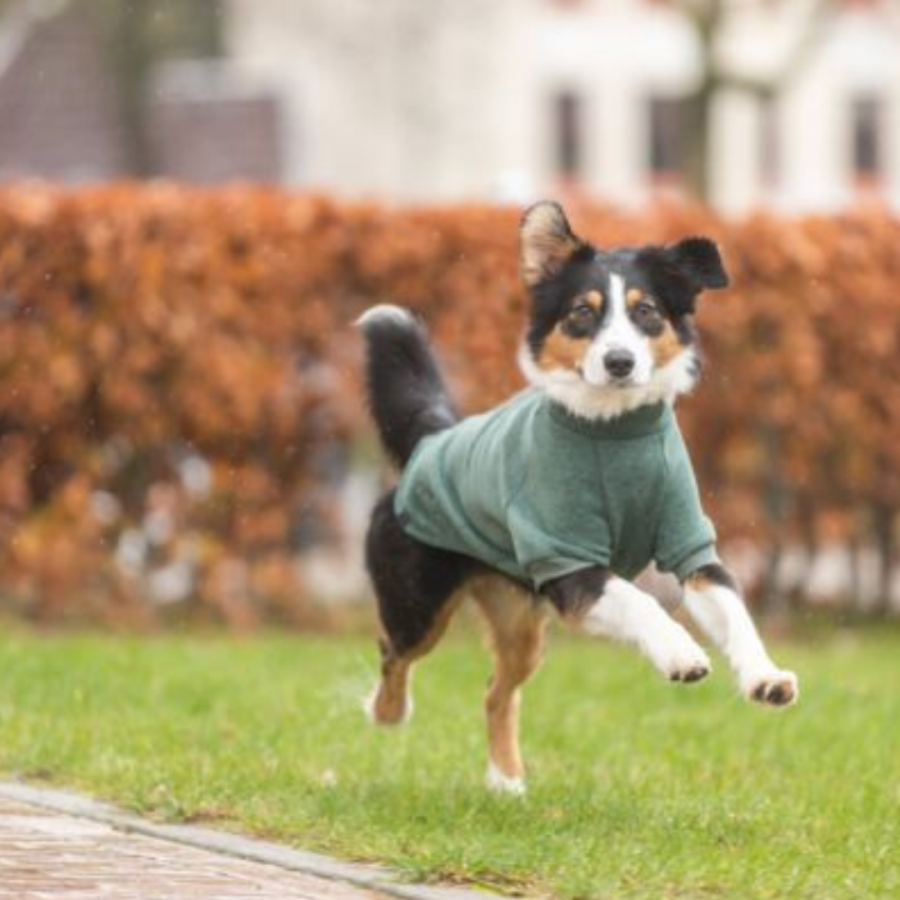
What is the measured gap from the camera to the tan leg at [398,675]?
8.89 metres

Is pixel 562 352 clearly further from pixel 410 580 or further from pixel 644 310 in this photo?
pixel 410 580

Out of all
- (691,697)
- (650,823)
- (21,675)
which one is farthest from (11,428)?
(650,823)

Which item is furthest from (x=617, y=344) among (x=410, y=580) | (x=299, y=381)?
(x=299, y=381)

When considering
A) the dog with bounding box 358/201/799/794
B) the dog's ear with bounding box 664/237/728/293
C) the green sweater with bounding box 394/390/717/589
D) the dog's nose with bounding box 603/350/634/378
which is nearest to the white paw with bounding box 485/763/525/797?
the dog with bounding box 358/201/799/794

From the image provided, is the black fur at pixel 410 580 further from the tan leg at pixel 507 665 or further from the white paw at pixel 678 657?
the white paw at pixel 678 657

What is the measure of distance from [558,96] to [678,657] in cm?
5057

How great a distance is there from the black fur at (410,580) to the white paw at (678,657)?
104 cm

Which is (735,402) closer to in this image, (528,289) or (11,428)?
(11,428)

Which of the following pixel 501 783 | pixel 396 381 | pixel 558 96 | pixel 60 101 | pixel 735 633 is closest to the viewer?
pixel 735 633

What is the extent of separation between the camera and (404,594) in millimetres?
8859

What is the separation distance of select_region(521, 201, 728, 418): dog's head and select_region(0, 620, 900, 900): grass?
4.02 ft

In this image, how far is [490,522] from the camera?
8430mm

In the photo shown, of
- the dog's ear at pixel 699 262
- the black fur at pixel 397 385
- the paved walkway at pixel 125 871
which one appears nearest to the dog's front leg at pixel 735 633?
the dog's ear at pixel 699 262

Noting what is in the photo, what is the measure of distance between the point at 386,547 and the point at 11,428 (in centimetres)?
611
